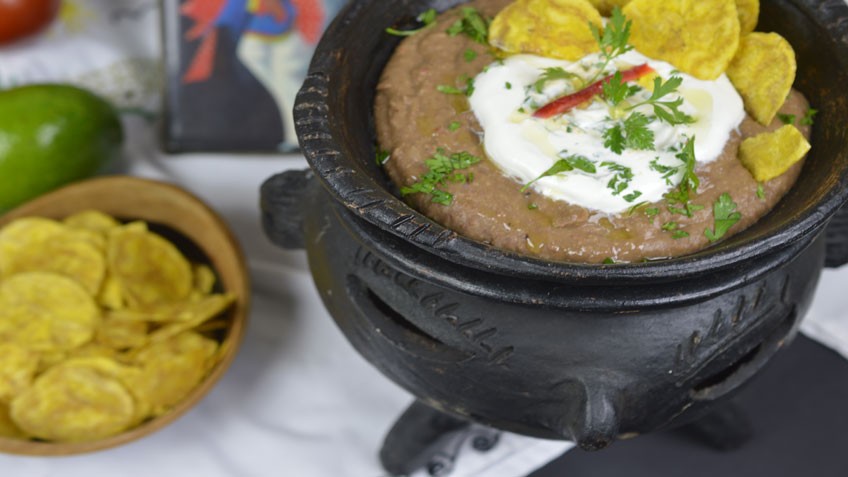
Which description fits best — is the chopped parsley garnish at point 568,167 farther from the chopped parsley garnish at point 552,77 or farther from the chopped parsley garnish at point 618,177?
the chopped parsley garnish at point 552,77

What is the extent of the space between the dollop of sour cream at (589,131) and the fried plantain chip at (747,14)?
0.45 feet

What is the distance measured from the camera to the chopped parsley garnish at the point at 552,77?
1.60 metres

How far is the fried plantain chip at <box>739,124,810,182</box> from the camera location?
1.46m

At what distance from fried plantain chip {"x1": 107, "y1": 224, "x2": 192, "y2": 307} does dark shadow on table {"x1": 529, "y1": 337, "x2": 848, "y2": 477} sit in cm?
87

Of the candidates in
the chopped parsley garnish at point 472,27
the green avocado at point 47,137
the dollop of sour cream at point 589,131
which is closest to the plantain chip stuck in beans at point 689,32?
the dollop of sour cream at point 589,131

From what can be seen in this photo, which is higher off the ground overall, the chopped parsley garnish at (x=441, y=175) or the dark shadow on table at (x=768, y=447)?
Result: the chopped parsley garnish at (x=441, y=175)

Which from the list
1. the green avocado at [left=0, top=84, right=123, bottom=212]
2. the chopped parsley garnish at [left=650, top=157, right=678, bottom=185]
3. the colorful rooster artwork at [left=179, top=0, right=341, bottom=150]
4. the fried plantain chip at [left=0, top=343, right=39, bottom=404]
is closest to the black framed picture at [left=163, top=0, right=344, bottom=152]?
the colorful rooster artwork at [left=179, top=0, right=341, bottom=150]

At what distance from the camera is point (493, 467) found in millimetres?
2150

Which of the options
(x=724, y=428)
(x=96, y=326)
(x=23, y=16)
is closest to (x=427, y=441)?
(x=724, y=428)

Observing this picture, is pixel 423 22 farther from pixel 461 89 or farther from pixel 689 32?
pixel 689 32

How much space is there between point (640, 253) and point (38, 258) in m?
1.38

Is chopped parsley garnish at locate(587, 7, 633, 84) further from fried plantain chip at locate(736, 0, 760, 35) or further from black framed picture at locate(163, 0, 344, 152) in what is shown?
black framed picture at locate(163, 0, 344, 152)

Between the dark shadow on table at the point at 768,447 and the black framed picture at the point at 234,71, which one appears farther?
the black framed picture at the point at 234,71

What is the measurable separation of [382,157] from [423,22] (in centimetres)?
34
